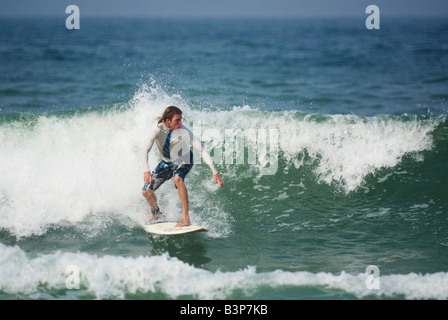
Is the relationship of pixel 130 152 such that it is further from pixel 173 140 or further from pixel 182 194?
pixel 182 194

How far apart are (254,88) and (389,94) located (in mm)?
4662

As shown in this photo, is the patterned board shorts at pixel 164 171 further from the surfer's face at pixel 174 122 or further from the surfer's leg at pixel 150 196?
the surfer's face at pixel 174 122

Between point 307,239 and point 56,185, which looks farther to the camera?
point 56,185

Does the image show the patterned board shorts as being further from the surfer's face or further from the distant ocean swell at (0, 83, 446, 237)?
the distant ocean swell at (0, 83, 446, 237)

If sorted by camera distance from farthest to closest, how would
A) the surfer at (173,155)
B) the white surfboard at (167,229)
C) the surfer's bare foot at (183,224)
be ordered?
the surfer's bare foot at (183,224) < the white surfboard at (167,229) < the surfer at (173,155)

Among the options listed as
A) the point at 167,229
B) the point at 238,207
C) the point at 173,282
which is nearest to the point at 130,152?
the point at 238,207

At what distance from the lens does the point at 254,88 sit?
57.2 feet

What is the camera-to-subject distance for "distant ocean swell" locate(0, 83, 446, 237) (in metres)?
7.74

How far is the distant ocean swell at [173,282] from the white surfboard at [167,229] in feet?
2.48

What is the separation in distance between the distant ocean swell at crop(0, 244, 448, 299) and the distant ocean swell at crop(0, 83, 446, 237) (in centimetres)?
173

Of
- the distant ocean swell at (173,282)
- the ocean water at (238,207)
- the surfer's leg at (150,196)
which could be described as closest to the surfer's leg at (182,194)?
the ocean water at (238,207)

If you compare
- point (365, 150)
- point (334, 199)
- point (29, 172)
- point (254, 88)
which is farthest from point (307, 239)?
point (254, 88)

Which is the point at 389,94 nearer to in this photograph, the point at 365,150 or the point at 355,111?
the point at 355,111

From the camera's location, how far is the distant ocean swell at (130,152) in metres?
7.74
